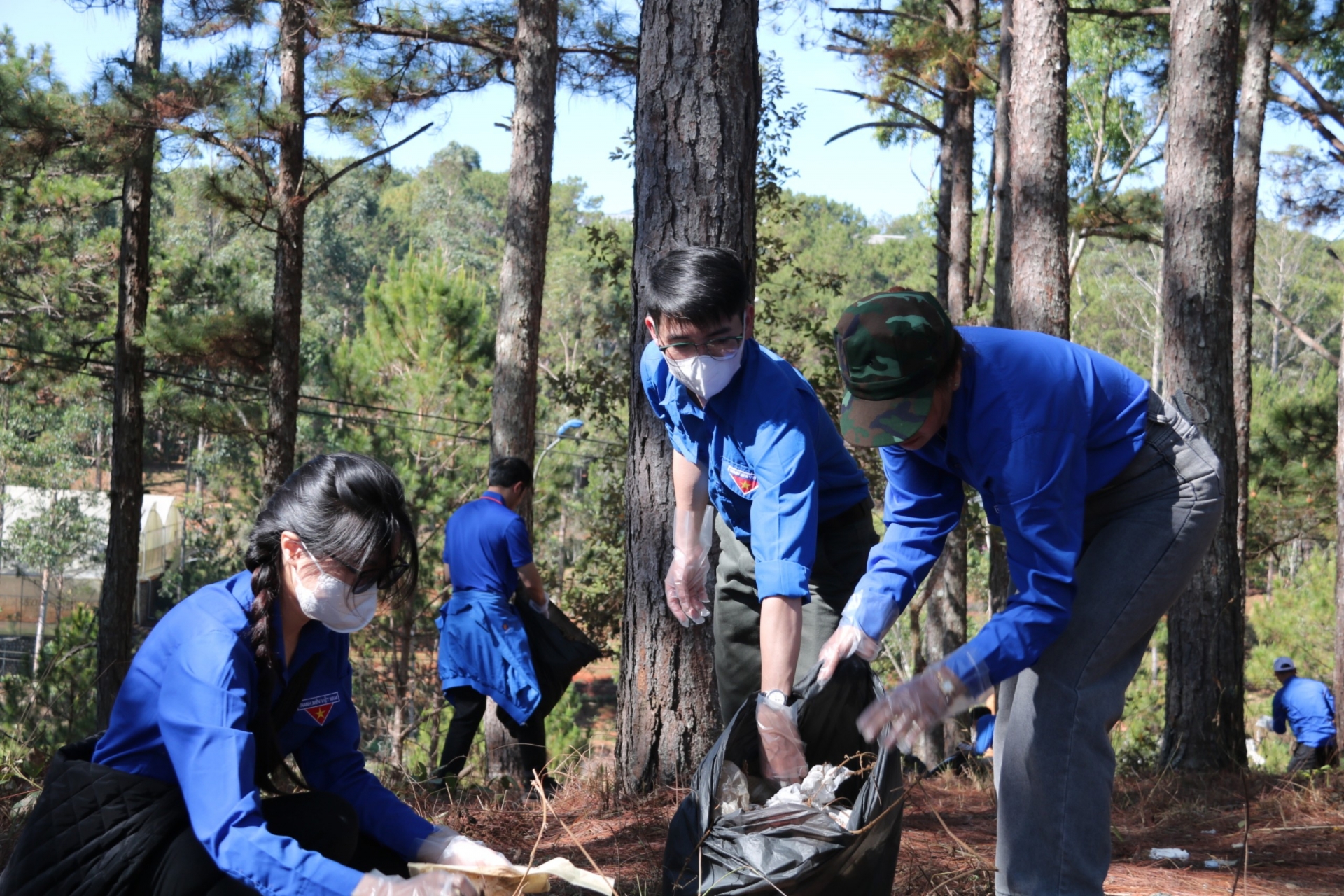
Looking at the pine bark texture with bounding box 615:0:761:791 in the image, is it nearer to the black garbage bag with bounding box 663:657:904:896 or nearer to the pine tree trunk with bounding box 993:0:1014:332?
the black garbage bag with bounding box 663:657:904:896

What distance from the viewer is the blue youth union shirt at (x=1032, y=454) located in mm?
1912

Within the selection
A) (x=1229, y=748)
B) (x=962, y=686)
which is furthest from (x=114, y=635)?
(x=962, y=686)

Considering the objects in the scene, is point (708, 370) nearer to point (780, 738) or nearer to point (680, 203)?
point (780, 738)

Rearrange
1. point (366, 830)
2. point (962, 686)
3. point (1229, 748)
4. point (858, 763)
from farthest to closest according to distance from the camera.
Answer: point (1229, 748) < point (858, 763) < point (366, 830) < point (962, 686)

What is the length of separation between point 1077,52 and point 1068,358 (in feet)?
66.0

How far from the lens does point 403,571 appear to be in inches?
82.1

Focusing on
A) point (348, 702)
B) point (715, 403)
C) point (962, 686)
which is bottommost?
point (348, 702)

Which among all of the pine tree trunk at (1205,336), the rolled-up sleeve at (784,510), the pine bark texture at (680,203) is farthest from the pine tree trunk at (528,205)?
the rolled-up sleeve at (784,510)

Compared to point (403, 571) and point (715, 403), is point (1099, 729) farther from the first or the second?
point (403, 571)

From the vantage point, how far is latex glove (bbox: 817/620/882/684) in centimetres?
226

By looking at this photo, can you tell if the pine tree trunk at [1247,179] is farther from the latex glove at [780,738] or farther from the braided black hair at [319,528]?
the braided black hair at [319,528]

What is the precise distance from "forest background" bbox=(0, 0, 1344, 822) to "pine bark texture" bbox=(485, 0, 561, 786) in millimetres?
246

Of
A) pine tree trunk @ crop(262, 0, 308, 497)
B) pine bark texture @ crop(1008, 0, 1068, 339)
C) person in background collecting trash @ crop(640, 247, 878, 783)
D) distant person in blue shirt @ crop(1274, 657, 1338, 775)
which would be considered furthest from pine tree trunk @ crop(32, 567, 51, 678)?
person in background collecting trash @ crop(640, 247, 878, 783)

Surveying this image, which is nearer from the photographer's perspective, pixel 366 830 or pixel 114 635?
pixel 366 830
